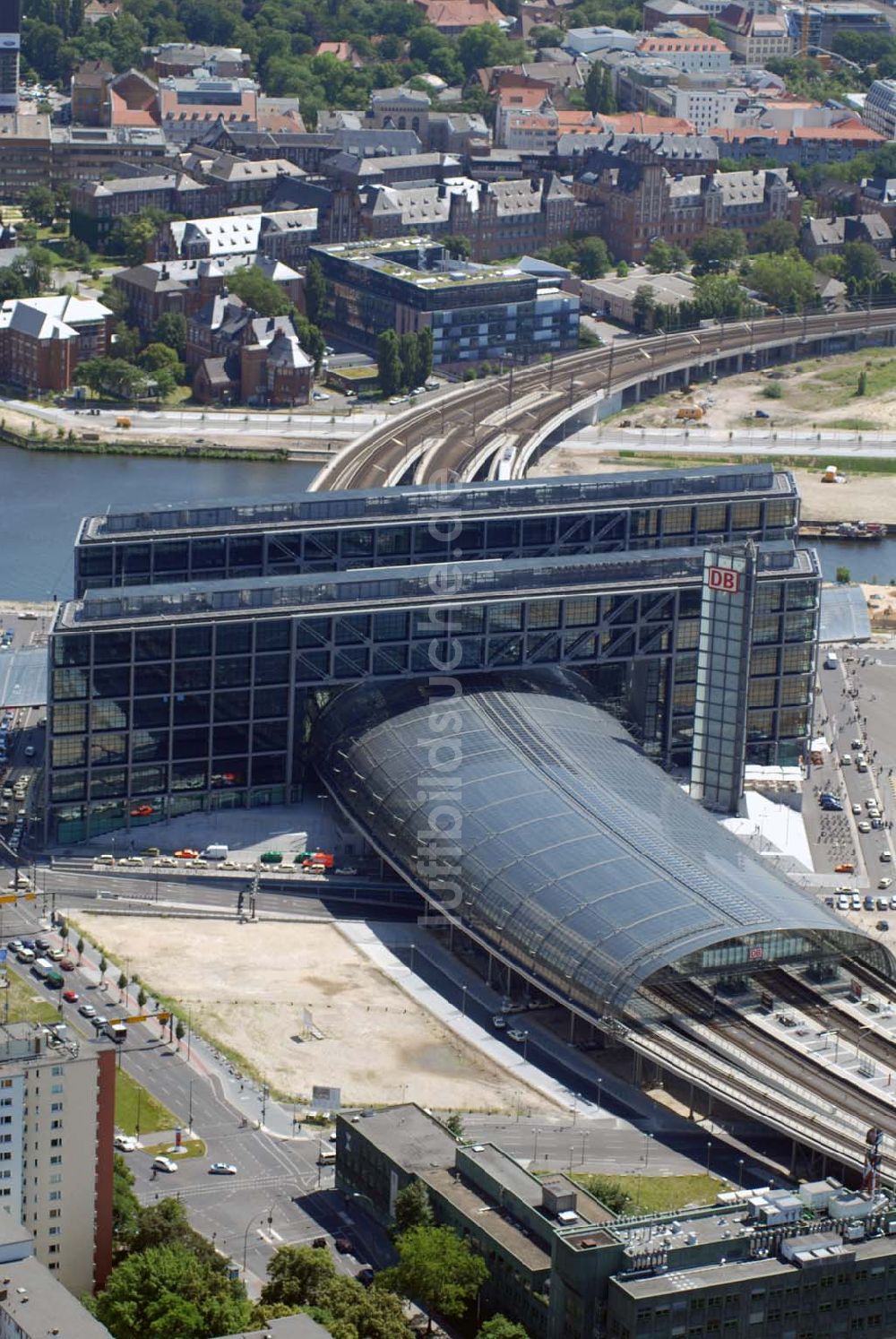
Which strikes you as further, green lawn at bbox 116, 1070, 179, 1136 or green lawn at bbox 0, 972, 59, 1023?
green lawn at bbox 0, 972, 59, 1023

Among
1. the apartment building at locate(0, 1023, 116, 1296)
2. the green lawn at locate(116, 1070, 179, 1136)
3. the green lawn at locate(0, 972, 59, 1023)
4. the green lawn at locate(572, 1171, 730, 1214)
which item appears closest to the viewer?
the apartment building at locate(0, 1023, 116, 1296)

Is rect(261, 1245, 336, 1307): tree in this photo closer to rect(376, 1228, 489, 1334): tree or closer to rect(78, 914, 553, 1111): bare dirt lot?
rect(376, 1228, 489, 1334): tree

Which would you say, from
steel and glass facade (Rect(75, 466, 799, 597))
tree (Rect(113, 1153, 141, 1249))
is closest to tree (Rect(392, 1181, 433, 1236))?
tree (Rect(113, 1153, 141, 1249))

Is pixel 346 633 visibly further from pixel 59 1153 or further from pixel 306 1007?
pixel 59 1153

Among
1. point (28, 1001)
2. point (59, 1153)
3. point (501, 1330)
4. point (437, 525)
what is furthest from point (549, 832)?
point (59, 1153)

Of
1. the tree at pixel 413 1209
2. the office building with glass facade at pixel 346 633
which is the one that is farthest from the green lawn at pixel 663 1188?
the office building with glass facade at pixel 346 633

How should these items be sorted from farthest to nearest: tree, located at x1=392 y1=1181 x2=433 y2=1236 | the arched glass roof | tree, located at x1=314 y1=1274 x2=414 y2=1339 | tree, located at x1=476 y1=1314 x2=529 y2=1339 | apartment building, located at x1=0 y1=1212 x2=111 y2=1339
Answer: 1. the arched glass roof
2. tree, located at x1=392 y1=1181 x2=433 y2=1236
3. tree, located at x1=476 y1=1314 x2=529 y2=1339
4. tree, located at x1=314 y1=1274 x2=414 y2=1339
5. apartment building, located at x1=0 y1=1212 x2=111 y2=1339
